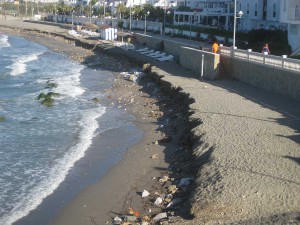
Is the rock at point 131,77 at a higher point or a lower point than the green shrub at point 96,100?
higher

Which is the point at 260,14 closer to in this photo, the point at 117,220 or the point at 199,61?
the point at 199,61

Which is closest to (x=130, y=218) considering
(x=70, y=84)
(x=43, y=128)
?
(x=43, y=128)

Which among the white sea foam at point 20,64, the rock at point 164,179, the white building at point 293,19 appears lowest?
the rock at point 164,179

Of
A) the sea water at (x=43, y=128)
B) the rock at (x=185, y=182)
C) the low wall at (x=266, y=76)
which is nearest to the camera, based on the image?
the rock at (x=185, y=182)

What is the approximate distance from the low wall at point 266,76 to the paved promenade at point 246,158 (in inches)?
18.2

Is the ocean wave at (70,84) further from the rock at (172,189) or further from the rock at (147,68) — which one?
the rock at (172,189)

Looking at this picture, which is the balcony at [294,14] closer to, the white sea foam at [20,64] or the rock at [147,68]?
the rock at [147,68]

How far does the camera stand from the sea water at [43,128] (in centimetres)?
1283

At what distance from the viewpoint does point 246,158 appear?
11719 millimetres

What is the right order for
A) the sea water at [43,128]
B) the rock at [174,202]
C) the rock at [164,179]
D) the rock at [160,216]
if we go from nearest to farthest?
the rock at [160,216] < the rock at [174,202] < the rock at [164,179] < the sea water at [43,128]

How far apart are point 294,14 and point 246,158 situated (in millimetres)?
21264

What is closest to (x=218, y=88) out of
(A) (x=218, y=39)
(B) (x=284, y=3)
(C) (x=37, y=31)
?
(B) (x=284, y=3)

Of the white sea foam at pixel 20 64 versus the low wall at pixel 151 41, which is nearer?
the white sea foam at pixel 20 64

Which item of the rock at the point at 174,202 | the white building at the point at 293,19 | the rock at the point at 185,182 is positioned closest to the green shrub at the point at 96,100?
the white building at the point at 293,19
